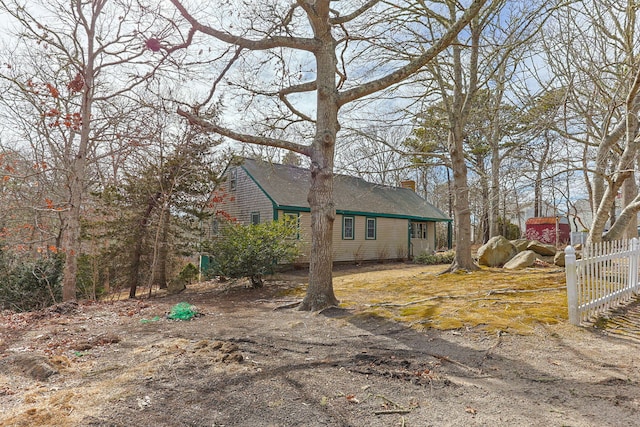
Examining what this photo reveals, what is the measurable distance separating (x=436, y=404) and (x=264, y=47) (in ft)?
21.0

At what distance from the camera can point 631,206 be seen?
8.60 m

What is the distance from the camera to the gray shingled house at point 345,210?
15562 millimetres

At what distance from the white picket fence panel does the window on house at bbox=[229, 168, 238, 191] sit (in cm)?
1433

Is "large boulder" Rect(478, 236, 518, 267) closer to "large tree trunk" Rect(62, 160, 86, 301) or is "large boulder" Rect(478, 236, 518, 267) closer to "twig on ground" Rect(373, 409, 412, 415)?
"twig on ground" Rect(373, 409, 412, 415)

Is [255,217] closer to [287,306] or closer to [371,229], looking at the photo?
[371,229]

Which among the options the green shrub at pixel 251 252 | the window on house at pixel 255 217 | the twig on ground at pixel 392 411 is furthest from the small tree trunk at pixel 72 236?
the twig on ground at pixel 392 411

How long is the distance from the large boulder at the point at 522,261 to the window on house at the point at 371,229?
670cm

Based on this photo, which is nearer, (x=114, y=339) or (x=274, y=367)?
(x=274, y=367)

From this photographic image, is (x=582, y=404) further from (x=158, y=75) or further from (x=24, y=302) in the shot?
(x=24, y=302)

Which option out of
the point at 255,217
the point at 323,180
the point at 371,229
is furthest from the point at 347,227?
the point at 323,180

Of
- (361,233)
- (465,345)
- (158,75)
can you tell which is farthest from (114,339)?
(361,233)

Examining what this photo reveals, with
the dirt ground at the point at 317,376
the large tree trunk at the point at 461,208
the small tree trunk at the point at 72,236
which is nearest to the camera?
the dirt ground at the point at 317,376

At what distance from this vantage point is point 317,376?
3682 millimetres

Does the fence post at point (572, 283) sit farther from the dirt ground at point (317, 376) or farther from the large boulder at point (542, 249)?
the large boulder at point (542, 249)
